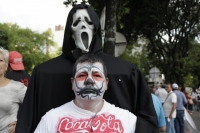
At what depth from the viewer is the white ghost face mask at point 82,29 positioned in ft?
Answer: 10.7

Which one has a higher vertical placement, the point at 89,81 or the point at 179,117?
the point at 89,81

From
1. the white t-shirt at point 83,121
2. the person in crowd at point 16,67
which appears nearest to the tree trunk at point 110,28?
the person in crowd at point 16,67

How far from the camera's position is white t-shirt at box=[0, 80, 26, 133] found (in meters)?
4.35

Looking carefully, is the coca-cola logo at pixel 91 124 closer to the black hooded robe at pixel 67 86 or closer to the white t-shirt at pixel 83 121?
the white t-shirt at pixel 83 121

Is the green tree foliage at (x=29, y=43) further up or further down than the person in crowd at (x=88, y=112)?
further up

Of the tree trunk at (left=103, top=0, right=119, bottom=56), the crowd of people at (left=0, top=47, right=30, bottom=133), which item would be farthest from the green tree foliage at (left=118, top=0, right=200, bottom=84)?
the crowd of people at (left=0, top=47, right=30, bottom=133)

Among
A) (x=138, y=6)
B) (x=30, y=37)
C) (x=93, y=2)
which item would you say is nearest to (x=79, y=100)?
(x=93, y=2)

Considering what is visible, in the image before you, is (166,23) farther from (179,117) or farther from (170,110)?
(170,110)

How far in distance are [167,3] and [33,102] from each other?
17837mm

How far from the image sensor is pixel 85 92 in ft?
9.32

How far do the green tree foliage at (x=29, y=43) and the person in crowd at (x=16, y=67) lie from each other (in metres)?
47.9

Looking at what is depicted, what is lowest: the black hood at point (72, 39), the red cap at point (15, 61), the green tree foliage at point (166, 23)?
the red cap at point (15, 61)

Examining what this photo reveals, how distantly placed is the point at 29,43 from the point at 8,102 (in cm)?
5240

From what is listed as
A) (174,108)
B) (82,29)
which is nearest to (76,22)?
(82,29)
